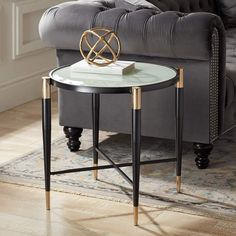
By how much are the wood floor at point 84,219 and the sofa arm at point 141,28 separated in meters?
0.73

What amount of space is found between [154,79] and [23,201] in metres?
0.76

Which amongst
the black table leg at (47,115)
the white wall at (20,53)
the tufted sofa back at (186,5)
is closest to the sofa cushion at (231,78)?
the tufted sofa back at (186,5)

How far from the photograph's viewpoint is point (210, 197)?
3.15 m

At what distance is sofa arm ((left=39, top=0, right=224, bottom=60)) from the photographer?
3.26 metres

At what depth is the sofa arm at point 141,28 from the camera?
10.7ft

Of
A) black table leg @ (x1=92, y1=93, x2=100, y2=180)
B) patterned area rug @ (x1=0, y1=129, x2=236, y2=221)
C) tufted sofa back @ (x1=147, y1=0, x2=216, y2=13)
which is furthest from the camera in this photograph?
tufted sofa back @ (x1=147, y1=0, x2=216, y2=13)

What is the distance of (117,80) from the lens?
9.41 feet

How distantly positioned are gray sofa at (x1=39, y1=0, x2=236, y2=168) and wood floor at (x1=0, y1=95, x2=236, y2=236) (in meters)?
0.57

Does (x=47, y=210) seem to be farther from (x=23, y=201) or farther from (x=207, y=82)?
(x=207, y=82)

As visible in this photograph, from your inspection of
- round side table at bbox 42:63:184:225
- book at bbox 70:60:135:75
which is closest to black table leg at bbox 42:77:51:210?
round side table at bbox 42:63:184:225

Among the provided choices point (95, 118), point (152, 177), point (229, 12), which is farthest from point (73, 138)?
point (229, 12)

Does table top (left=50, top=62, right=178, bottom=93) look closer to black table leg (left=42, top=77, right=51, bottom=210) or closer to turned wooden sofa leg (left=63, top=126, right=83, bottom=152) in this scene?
black table leg (left=42, top=77, right=51, bottom=210)

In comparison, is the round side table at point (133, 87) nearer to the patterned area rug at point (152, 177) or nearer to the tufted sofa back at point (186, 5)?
the patterned area rug at point (152, 177)

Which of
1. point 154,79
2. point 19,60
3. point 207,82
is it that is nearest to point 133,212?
point 154,79
